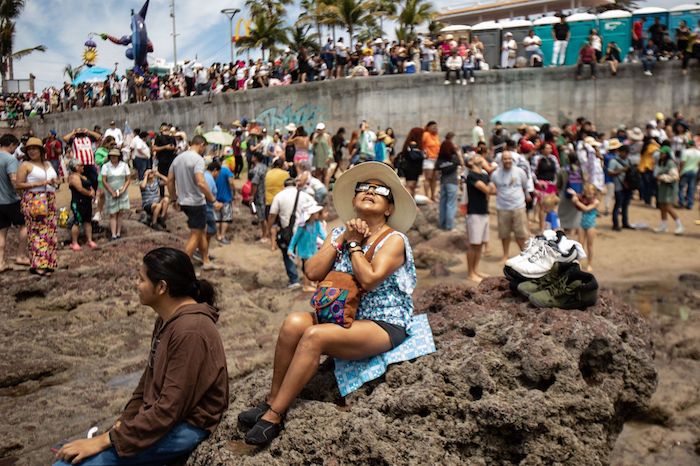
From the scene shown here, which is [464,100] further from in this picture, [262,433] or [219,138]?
[262,433]

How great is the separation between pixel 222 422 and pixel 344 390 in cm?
68

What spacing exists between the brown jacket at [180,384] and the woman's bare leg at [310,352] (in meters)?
0.33

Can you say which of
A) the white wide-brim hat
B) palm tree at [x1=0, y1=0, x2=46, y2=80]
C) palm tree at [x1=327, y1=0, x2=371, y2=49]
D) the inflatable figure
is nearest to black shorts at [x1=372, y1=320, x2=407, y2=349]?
the white wide-brim hat

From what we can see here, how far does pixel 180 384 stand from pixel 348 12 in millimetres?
28213

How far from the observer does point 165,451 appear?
124 inches

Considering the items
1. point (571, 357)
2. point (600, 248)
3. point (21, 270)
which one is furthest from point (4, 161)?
point (600, 248)

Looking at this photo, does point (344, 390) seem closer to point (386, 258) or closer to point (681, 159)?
point (386, 258)

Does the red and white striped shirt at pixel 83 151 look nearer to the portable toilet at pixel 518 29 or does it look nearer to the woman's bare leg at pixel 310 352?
the woman's bare leg at pixel 310 352

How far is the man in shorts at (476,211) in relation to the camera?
8.93m

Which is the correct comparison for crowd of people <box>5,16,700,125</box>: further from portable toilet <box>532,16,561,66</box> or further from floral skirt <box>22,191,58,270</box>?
floral skirt <box>22,191,58,270</box>

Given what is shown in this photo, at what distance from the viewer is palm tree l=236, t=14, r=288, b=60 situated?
36969mm

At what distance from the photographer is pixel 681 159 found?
14.1 meters

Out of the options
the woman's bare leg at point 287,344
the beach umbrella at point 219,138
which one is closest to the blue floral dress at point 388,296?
the woman's bare leg at point 287,344

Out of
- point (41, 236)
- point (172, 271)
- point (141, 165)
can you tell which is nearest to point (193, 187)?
point (41, 236)
